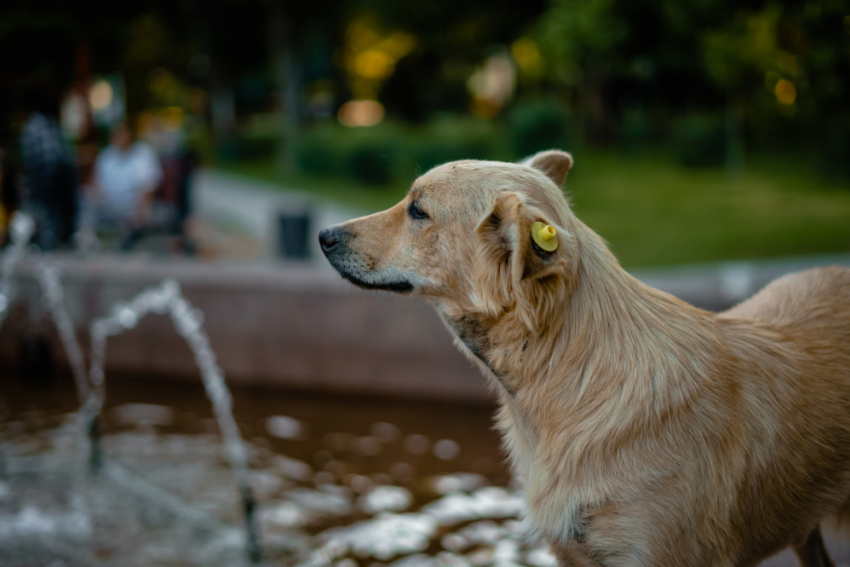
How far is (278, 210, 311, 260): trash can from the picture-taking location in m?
9.93

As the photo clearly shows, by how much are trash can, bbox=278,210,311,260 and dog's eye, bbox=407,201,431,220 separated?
22.3 feet

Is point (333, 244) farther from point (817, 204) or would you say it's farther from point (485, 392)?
point (817, 204)

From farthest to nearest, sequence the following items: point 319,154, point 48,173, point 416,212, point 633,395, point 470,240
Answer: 1. point 319,154
2. point 48,173
3. point 416,212
4. point 470,240
5. point 633,395

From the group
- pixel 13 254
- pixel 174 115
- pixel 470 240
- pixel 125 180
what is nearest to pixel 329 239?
pixel 470 240

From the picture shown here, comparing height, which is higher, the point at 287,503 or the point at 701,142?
the point at 701,142

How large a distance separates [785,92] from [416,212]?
829 cm

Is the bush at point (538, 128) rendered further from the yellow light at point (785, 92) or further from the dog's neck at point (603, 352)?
the dog's neck at point (603, 352)

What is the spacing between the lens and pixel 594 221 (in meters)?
16.1

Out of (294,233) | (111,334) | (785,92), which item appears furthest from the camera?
(294,233)

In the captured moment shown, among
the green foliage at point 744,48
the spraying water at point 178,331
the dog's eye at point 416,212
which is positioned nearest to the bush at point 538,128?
the green foliage at point 744,48

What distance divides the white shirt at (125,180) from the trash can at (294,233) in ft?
12.4

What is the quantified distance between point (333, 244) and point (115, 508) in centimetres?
363

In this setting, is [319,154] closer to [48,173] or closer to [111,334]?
[48,173]

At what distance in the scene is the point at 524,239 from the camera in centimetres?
258
